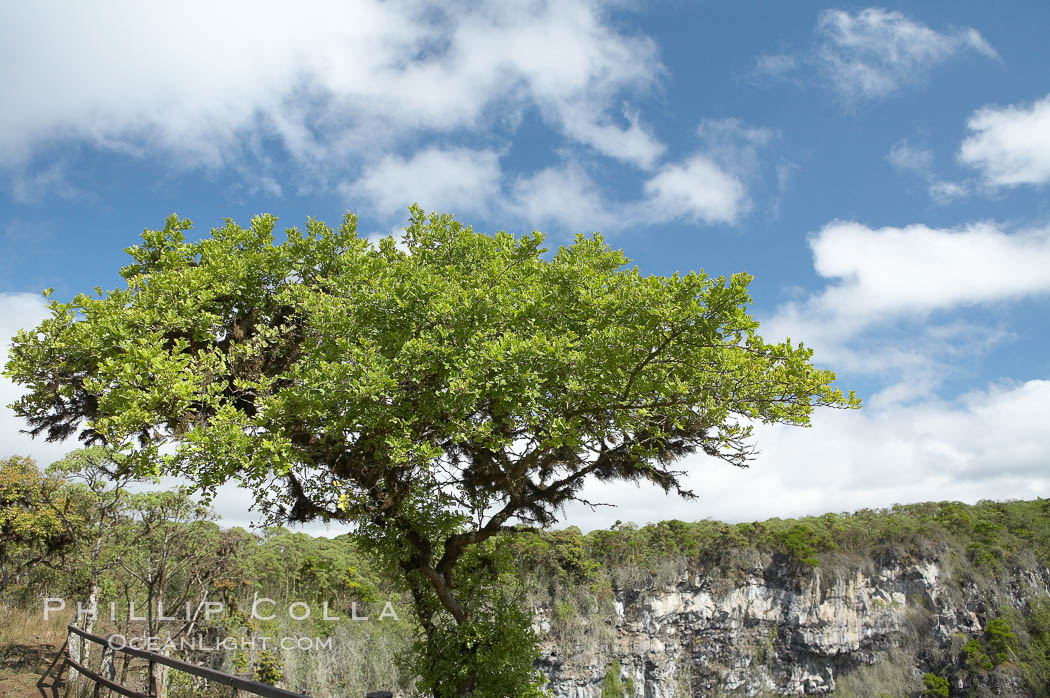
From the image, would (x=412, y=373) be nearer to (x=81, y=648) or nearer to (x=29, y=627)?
(x=81, y=648)

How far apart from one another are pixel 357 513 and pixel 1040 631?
729 inches

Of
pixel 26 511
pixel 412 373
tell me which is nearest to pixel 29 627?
pixel 26 511

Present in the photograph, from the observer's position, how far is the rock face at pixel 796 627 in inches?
A: 606

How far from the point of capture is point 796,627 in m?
16.3

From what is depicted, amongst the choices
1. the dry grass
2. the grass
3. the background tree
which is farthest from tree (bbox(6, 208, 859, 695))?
the dry grass

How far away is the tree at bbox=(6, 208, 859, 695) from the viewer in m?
5.29

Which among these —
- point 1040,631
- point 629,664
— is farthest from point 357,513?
point 1040,631

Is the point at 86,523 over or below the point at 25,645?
over

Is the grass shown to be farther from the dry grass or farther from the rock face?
the rock face

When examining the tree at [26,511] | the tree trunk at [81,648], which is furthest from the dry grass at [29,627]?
the tree trunk at [81,648]

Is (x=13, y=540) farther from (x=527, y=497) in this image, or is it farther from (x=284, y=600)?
(x=527, y=497)

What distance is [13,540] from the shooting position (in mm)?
13461

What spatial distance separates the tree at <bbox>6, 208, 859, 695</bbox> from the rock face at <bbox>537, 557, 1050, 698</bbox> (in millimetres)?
9256

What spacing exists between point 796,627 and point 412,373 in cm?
1535
